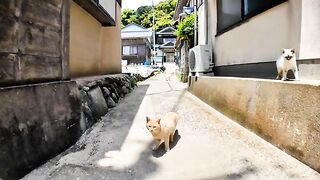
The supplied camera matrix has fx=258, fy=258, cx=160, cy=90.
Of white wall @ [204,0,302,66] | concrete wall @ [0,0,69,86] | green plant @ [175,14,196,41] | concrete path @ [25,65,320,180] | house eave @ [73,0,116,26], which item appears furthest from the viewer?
green plant @ [175,14,196,41]

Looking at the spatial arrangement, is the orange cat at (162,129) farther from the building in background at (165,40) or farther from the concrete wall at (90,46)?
the building in background at (165,40)

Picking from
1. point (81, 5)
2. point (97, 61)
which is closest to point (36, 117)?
point (81, 5)

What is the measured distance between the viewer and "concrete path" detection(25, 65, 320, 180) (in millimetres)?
3166

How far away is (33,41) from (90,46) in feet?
17.0

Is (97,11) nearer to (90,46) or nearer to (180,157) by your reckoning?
(90,46)

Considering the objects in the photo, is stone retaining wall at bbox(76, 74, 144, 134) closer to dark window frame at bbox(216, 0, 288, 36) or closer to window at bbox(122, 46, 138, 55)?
dark window frame at bbox(216, 0, 288, 36)

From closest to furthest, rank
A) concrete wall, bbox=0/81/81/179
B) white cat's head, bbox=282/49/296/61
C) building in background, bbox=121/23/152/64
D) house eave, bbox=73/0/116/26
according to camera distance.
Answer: concrete wall, bbox=0/81/81/179, white cat's head, bbox=282/49/296/61, house eave, bbox=73/0/116/26, building in background, bbox=121/23/152/64

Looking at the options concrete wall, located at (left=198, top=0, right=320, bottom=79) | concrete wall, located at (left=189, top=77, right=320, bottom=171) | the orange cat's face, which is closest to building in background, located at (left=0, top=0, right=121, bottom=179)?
the orange cat's face

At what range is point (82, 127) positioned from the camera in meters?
4.73

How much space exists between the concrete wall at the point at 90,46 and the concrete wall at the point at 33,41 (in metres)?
2.57

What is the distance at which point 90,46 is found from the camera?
863cm

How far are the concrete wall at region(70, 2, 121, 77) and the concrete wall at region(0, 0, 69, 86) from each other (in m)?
2.57

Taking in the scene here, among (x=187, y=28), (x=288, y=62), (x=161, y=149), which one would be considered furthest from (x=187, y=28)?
(x=161, y=149)

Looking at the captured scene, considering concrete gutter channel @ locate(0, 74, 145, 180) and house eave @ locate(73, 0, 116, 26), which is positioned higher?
house eave @ locate(73, 0, 116, 26)
